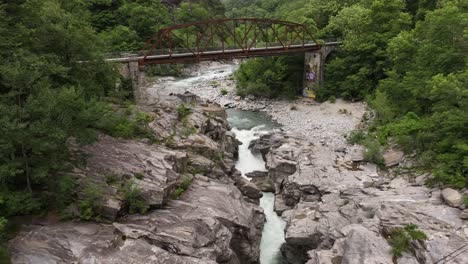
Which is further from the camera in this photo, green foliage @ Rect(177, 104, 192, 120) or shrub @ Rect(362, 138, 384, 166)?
green foliage @ Rect(177, 104, 192, 120)

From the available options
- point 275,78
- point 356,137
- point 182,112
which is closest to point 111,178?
point 182,112

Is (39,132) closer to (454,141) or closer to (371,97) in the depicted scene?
(454,141)

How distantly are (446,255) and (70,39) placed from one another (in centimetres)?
2224

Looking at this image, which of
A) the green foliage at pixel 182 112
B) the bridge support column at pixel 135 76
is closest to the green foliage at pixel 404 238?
the green foliage at pixel 182 112

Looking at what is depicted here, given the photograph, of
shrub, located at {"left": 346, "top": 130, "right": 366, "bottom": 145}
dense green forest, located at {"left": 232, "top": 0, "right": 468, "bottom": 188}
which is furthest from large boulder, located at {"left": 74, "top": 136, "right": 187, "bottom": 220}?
shrub, located at {"left": 346, "top": 130, "right": 366, "bottom": 145}

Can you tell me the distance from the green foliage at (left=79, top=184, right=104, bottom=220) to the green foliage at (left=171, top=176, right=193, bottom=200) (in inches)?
163

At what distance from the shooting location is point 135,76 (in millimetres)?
36406

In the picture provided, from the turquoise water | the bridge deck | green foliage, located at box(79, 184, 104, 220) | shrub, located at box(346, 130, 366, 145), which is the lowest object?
the turquoise water

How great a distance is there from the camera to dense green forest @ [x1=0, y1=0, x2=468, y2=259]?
15.0 meters

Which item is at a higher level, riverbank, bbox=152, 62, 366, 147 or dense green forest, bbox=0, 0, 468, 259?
dense green forest, bbox=0, 0, 468, 259

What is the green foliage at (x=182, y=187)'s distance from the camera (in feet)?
65.6

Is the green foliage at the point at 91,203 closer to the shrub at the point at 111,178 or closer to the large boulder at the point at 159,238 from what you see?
the large boulder at the point at 159,238

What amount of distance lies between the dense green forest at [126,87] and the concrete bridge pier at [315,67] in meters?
1.30

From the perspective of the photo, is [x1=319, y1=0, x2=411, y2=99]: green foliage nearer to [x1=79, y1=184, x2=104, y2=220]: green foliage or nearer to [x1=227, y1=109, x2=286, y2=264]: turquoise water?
[x1=227, y1=109, x2=286, y2=264]: turquoise water
